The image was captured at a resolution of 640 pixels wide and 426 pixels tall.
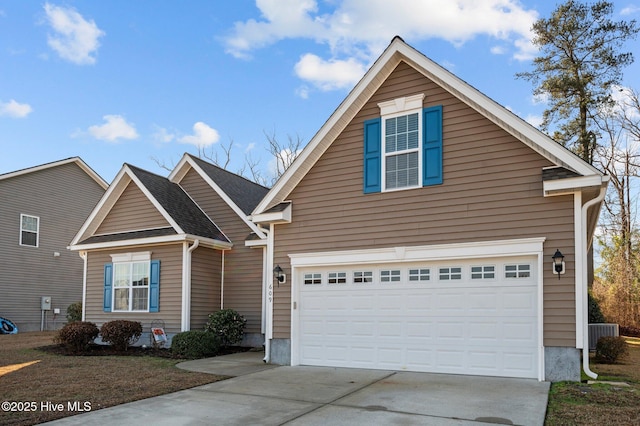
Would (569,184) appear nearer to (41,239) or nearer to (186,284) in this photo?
(186,284)

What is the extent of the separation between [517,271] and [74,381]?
8429mm

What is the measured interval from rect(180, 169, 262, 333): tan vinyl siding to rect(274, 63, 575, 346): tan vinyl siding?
395 cm

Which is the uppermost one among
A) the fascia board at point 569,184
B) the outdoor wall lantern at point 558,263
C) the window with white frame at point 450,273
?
the fascia board at point 569,184

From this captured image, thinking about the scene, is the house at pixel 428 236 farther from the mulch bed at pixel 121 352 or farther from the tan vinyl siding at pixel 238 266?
the tan vinyl siding at pixel 238 266

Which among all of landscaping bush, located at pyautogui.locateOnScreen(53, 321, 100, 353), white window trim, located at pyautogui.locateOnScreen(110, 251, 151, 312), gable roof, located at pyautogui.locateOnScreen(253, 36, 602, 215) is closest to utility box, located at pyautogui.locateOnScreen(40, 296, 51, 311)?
white window trim, located at pyautogui.locateOnScreen(110, 251, 151, 312)

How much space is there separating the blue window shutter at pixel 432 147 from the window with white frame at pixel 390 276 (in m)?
1.92

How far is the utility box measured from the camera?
73.9 ft

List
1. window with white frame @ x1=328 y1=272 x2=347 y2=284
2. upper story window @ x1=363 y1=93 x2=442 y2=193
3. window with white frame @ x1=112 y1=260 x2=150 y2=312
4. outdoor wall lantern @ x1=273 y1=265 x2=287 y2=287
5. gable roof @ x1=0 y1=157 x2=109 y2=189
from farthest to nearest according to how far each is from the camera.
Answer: gable roof @ x1=0 y1=157 x2=109 y2=189, window with white frame @ x1=112 y1=260 x2=150 y2=312, outdoor wall lantern @ x1=273 y1=265 x2=287 y2=287, window with white frame @ x1=328 y1=272 x2=347 y2=284, upper story window @ x1=363 y1=93 x2=442 y2=193

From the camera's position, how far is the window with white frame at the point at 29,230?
72.7ft

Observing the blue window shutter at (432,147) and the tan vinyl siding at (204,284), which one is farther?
the tan vinyl siding at (204,284)

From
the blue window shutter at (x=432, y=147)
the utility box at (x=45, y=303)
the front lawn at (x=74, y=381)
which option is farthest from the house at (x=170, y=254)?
the utility box at (x=45, y=303)

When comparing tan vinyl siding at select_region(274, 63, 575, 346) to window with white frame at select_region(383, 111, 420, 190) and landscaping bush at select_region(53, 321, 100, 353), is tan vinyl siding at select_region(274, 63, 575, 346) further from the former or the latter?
landscaping bush at select_region(53, 321, 100, 353)

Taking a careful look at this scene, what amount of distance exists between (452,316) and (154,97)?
20.9 meters

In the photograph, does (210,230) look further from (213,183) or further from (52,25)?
(52,25)
